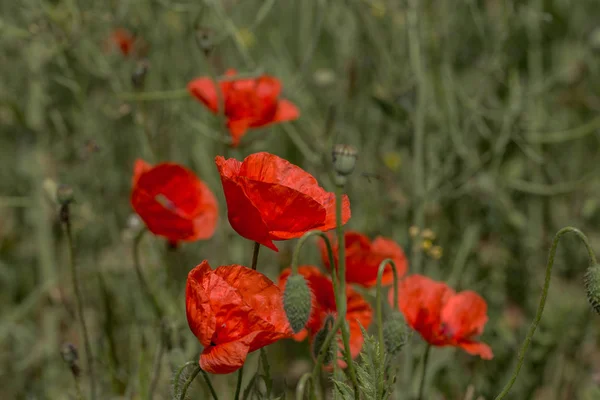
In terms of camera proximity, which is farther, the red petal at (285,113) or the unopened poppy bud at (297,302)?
the red petal at (285,113)

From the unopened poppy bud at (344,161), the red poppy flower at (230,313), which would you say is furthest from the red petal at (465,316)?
the unopened poppy bud at (344,161)

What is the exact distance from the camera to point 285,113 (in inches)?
68.8

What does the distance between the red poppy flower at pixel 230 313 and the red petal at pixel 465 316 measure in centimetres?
44

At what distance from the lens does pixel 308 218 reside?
107cm

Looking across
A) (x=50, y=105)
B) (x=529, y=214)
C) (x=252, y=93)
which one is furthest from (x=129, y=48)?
(x=529, y=214)

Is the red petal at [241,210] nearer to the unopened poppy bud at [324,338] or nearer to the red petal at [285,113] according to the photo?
the unopened poppy bud at [324,338]

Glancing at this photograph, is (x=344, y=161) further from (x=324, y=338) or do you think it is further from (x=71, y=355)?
(x=71, y=355)

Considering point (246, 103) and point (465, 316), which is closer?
point (465, 316)

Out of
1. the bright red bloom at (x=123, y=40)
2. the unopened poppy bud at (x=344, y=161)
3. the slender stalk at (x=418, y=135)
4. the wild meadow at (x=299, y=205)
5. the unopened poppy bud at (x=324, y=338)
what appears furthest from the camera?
the bright red bloom at (x=123, y=40)

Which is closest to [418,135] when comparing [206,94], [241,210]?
[206,94]

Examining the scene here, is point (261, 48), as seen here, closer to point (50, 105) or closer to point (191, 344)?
point (50, 105)

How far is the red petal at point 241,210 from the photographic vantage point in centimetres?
104

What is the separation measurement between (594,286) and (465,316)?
39 centimetres

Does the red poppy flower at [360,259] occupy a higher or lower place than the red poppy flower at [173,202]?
lower
